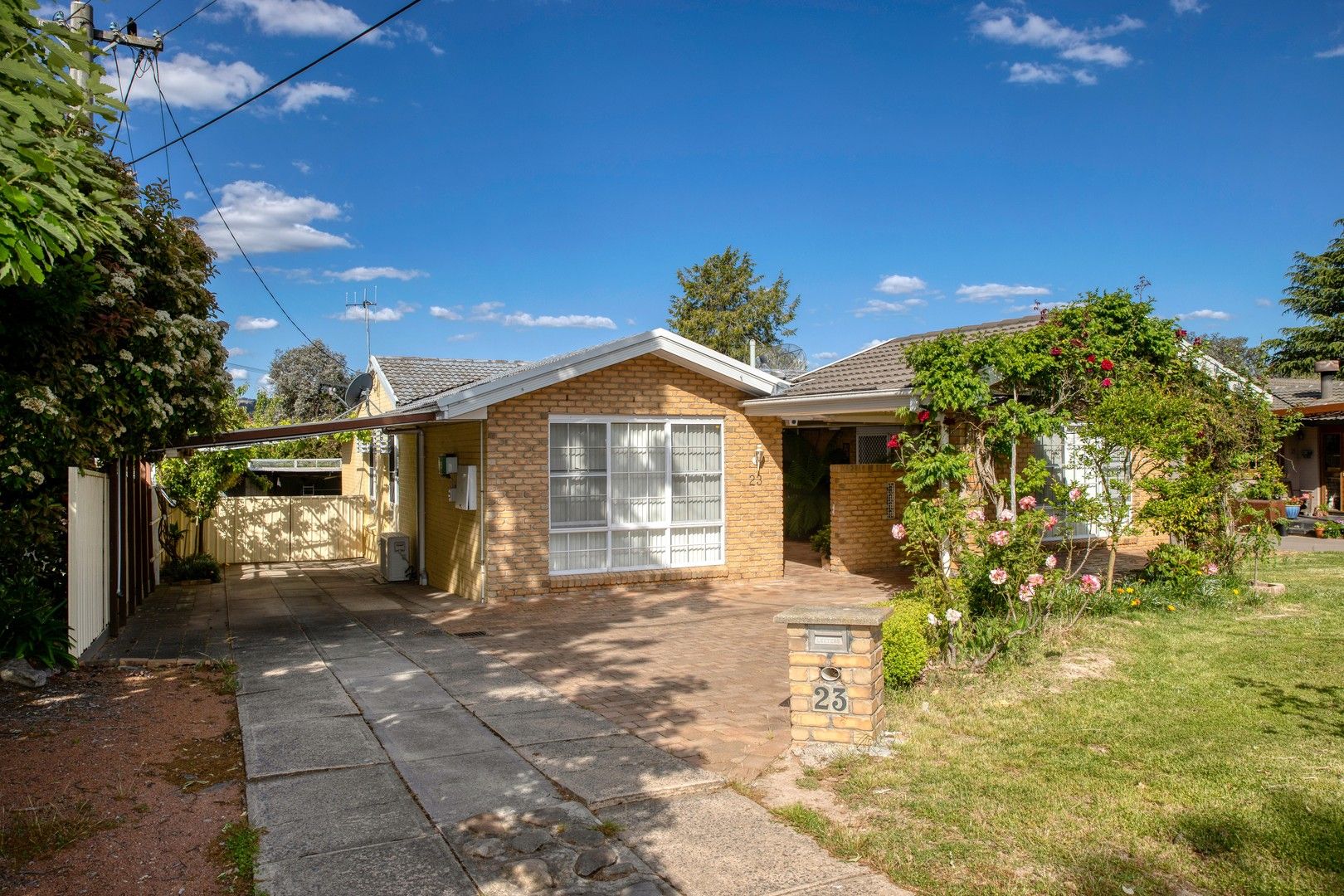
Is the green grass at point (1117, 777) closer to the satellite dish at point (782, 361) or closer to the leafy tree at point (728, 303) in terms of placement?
the satellite dish at point (782, 361)

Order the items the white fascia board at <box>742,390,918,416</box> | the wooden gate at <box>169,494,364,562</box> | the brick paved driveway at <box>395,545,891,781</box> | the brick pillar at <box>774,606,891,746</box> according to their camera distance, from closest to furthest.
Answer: the brick pillar at <box>774,606,891,746</box>
the brick paved driveway at <box>395,545,891,781</box>
the white fascia board at <box>742,390,918,416</box>
the wooden gate at <box>169,494,364,562</box>

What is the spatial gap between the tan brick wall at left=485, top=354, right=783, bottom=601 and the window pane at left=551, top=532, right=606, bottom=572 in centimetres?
18

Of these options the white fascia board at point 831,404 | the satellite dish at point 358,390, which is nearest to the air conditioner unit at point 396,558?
the white fascia board at point 831,404

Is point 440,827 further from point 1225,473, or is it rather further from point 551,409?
point 1225,473

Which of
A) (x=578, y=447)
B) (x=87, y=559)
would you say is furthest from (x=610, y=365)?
(x=87, y=559)

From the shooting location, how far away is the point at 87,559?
8.77 m

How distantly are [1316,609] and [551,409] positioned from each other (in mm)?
9482

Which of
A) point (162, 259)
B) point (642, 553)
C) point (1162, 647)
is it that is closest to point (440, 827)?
point (1162, 647)

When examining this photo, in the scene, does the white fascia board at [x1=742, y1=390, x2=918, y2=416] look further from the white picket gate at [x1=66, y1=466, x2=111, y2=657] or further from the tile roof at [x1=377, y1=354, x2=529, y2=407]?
the white picket gate at [x1=66, y1=466, x2=111, y2=657]

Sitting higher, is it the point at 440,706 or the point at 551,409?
the point at 551,409

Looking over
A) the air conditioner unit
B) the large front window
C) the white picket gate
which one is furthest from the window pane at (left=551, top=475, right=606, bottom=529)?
the white picket gate

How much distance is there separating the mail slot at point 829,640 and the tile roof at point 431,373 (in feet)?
40.0

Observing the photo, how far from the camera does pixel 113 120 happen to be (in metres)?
5.03

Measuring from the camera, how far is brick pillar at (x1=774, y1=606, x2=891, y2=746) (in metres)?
5.83
